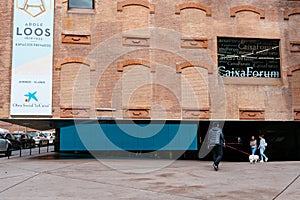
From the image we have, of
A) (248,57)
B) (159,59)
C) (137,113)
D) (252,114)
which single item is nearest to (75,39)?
(159,59)

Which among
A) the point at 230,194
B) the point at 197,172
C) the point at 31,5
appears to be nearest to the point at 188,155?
the point at 197,172

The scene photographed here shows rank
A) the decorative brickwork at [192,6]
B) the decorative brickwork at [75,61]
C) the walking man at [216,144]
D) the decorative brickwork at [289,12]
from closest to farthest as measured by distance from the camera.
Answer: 1. the walking man at [216,144]
2. the decorative brickwork at [75,61]
3. the decorative brickwork at [192,6]
4. the decorative brickwork at [289,12]

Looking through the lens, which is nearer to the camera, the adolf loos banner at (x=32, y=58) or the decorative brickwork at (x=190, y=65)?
the adolf loos banner at (x=32, y=58)

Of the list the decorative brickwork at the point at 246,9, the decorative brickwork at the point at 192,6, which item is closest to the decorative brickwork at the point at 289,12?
the decorative brickwork at the point at 246,9

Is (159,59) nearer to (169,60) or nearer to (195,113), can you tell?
(169,60)

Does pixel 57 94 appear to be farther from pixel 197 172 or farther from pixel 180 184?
pixel 180 184

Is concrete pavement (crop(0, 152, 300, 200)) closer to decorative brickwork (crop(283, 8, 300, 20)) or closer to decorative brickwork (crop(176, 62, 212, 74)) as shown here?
Result: decorative brickwork (crop(176, 62, 212, 74))

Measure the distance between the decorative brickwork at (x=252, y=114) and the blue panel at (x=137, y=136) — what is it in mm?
2910

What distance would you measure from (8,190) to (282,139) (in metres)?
18.7

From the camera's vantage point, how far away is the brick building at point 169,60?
653 inches

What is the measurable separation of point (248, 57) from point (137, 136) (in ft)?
24.1

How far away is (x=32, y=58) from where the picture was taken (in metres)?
16.6

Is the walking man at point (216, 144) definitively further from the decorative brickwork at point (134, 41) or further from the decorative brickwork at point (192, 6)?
the decorative brickwork at point (192, 6)

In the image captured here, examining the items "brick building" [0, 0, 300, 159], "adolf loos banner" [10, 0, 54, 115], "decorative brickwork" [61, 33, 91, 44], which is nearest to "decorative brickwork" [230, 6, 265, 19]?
"brick building" [0, 0, 300, 159]
